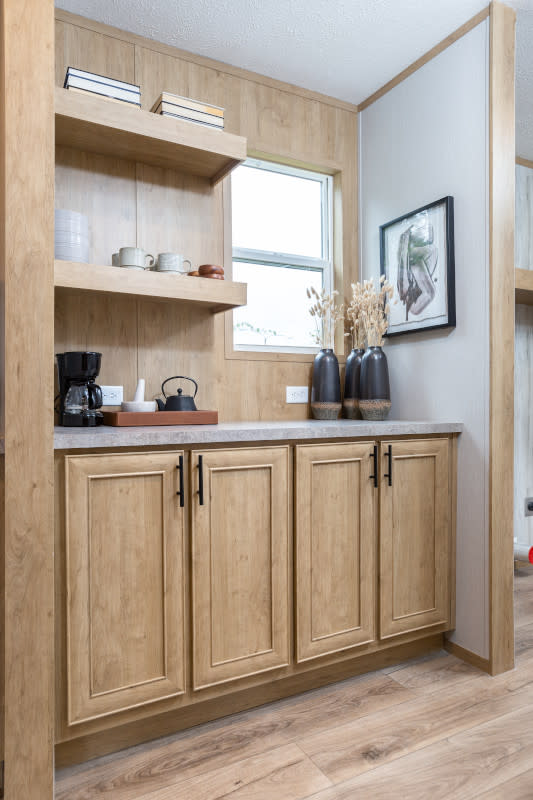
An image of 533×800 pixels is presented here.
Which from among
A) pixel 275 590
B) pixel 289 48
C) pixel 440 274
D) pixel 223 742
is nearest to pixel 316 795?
pixel 223 742

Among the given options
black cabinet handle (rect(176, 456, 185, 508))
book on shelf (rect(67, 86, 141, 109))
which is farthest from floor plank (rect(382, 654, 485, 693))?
book on shelf (rect(67, 86, 141, 109))

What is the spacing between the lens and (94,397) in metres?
1.98

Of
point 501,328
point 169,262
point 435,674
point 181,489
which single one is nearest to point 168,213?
point 169,262

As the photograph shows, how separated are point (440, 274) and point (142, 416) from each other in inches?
56.8

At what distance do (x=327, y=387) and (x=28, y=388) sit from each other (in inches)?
59.1

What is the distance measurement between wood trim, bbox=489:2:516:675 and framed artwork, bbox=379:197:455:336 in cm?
20


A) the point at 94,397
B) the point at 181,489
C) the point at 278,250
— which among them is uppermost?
the point at 278,250

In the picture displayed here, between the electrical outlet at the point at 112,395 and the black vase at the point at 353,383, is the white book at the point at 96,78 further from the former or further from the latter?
the black vase at the point at 353,383

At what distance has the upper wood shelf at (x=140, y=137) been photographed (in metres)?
1.89

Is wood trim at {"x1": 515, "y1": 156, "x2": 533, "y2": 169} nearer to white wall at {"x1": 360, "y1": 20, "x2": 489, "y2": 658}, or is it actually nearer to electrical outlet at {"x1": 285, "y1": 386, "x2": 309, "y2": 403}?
white wall at {"x1": 360, "y1": 20, "x2": 489, "y2": 658}

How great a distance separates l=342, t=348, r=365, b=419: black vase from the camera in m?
2.62

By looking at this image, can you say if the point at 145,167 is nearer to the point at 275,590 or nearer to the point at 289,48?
the point at 289,48

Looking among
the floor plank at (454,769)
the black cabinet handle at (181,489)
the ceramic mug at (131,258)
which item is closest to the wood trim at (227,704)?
the floor plank at (454,769)

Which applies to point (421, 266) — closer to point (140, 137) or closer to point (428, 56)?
point (428, 56)
